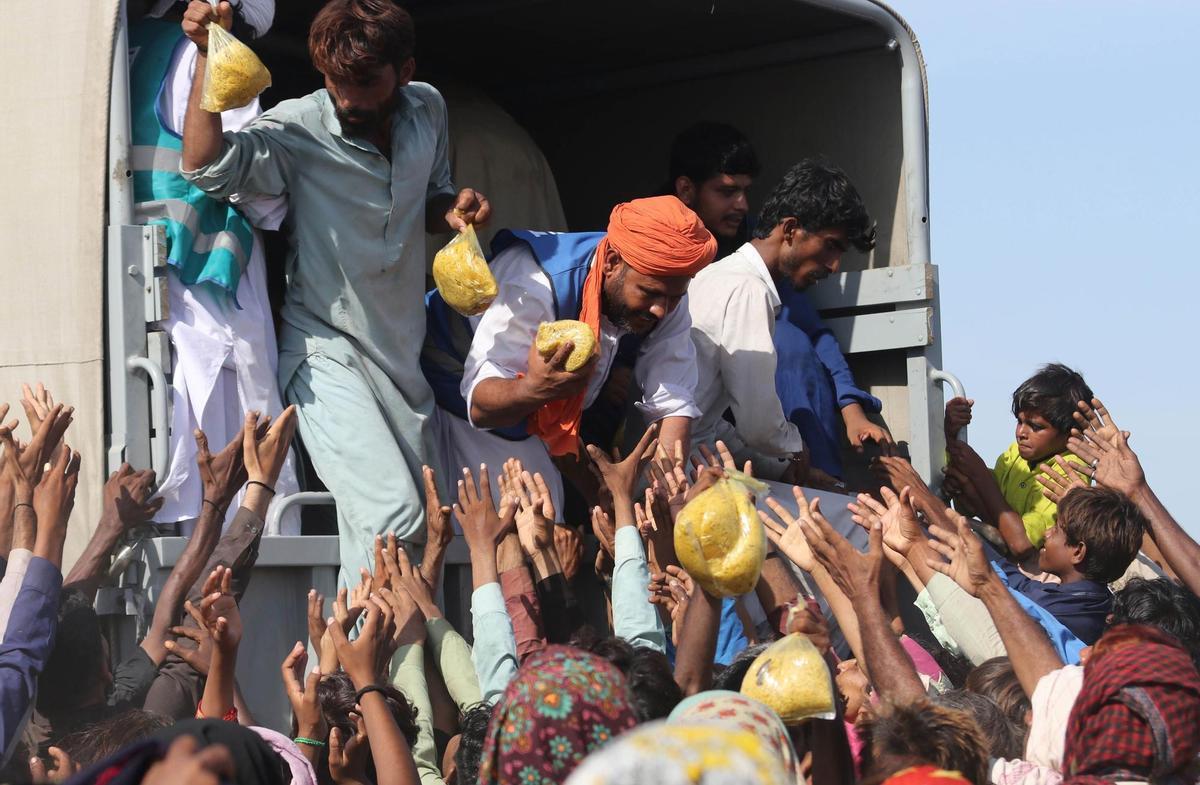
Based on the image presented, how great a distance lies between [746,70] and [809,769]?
11.9 ft

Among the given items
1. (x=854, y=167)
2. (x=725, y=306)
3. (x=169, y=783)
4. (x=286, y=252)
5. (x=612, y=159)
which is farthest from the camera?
(x=612, y=159)

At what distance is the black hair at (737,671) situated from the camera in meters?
3.44

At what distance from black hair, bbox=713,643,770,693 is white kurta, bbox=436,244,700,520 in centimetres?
133

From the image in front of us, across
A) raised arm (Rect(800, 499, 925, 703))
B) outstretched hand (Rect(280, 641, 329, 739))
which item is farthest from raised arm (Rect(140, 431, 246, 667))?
raised arm (Rect(800, 499, 925, 703))

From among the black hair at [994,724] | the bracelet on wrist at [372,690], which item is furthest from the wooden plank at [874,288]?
the bracelet on wrist at [372,690]

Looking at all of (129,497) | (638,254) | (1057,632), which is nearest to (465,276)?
(638,254)

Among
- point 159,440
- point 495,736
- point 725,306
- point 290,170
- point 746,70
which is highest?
point 746,70

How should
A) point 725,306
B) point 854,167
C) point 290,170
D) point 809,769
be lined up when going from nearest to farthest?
point 809,769 < point 290,170 < point 725,306 < point 854,167

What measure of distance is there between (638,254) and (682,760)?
287cm

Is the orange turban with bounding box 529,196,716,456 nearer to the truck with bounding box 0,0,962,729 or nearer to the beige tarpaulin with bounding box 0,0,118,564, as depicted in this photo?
the truck with bounding box 0,0,962,729

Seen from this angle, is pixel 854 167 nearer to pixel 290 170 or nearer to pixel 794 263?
pixel 794 263

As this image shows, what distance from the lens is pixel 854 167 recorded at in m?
5.96

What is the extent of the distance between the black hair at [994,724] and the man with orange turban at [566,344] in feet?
4.77

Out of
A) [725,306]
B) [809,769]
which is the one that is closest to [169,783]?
[809,769]
